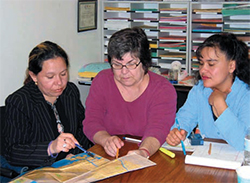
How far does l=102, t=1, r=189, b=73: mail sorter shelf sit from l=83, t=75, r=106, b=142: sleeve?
178 centimetres

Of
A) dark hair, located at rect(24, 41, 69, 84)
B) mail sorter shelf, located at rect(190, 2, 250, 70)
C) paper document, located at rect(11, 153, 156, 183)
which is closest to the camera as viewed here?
paper document, located at rect(11, 153, 156, 183)

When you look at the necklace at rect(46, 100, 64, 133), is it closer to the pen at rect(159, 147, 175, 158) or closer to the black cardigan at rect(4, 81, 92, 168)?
the black cardigan at rect(4, 81, 92, 168)

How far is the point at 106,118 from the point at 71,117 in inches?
8.9

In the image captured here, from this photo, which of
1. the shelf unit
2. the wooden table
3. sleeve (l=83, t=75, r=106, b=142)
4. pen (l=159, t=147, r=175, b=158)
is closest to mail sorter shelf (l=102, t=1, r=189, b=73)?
the shelf unit

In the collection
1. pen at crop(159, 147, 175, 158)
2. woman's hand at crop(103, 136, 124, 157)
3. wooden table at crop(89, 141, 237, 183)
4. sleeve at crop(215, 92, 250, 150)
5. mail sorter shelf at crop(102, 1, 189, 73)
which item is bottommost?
wooden table at crop(89, 141, 237, 183)

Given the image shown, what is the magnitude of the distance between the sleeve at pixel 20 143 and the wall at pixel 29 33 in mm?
849

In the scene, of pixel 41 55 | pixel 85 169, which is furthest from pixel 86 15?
pixel 85 169

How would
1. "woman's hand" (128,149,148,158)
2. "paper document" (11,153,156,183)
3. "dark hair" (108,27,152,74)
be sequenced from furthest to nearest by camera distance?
"dark hair" (108,27,152,74), "woman's hand" (128,149,148,158), "paper document" (11,153,156,183)

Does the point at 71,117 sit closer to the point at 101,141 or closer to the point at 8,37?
the point at 101,141

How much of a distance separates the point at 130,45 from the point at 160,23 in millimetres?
1934

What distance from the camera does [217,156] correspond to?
1.74 meters

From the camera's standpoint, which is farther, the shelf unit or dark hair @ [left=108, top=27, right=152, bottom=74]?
the shelf unit

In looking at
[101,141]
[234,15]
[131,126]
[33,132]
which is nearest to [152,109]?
[131,126]

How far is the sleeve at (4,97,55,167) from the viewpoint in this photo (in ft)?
6.48
